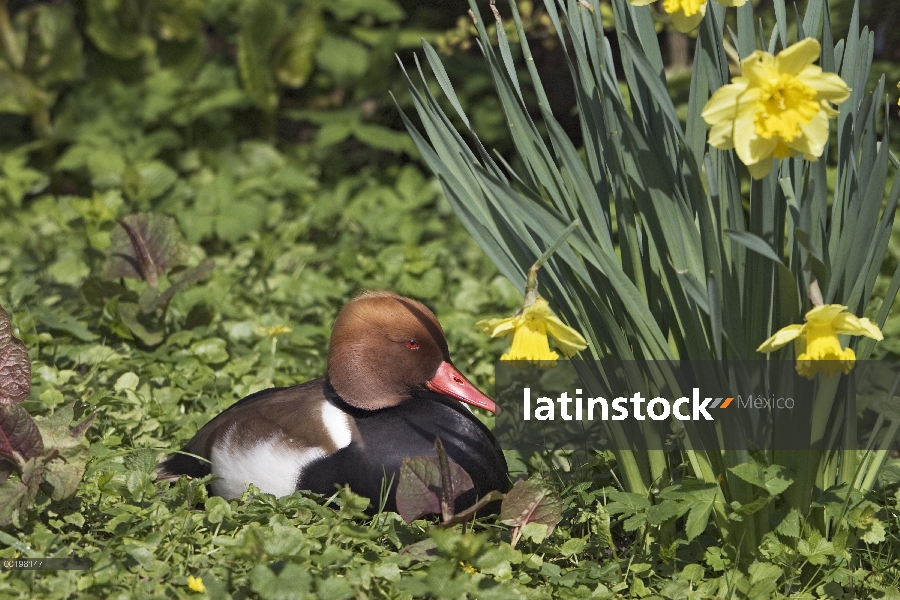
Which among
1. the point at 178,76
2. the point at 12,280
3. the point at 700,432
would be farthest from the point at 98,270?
the point at 700,432

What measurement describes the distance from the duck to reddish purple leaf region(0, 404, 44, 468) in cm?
43

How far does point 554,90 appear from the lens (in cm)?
466

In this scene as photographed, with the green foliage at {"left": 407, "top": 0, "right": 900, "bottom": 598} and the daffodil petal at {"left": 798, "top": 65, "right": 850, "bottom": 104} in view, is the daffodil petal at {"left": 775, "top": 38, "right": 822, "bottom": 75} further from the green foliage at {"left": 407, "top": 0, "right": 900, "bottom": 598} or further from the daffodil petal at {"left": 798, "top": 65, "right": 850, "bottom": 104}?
the green foliage at {"left": 407, "top": 0, "right": 900, "bottom": 598}

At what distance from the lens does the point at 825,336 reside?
61.3 inches

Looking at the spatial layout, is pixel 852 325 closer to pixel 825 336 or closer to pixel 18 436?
pixel 825 336

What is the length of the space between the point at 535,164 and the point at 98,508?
3.40 ft

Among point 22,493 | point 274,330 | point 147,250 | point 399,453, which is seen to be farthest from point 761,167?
point 147,250

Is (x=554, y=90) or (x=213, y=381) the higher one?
(x=554, y=90)

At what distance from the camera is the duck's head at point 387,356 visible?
227 cm

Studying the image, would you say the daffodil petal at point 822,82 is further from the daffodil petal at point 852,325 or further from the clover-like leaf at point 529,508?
the clover-like leaf at point 529,508

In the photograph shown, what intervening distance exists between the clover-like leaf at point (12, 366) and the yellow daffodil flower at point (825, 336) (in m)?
1.30

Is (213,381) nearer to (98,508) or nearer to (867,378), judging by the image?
(98,508)

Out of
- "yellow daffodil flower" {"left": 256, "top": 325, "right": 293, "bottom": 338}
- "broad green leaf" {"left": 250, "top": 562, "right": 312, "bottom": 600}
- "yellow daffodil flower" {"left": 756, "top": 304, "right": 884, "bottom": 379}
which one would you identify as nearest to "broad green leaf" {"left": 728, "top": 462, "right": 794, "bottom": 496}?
"yellow daffodil flower" {"left": 756, "top": 304, "right": 884, "bottom": 379}

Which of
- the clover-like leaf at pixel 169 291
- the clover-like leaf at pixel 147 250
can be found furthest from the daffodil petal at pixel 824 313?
the clover-like leaf at pixel 147 250
